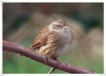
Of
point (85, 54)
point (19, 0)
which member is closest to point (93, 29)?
point (85, 54)

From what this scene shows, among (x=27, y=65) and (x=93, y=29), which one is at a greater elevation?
(x=93, y=29)

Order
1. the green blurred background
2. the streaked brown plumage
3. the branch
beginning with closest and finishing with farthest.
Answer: the branch → the streaked brown plumage → the green blurred background

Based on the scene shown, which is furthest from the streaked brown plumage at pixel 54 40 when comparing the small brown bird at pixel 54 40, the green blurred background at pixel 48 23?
the green blurred background at pixel 48 23

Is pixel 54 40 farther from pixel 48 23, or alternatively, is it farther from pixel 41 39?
pixel 48 23

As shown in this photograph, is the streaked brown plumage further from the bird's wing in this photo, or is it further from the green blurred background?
the green blurred background

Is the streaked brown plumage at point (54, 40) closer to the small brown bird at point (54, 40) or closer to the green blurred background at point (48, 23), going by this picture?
the small brown bird at point (54, 40)

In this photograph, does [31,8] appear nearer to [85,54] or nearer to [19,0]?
[19,0]

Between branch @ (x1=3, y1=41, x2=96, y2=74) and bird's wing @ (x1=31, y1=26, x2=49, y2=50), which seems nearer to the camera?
branch @ (x1=3, y1=41, x2=96, y2=74)

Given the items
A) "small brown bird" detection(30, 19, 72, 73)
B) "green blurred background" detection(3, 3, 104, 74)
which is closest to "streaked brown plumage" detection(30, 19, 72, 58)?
"small brown bird" detection(30, 19, 72, 73)
